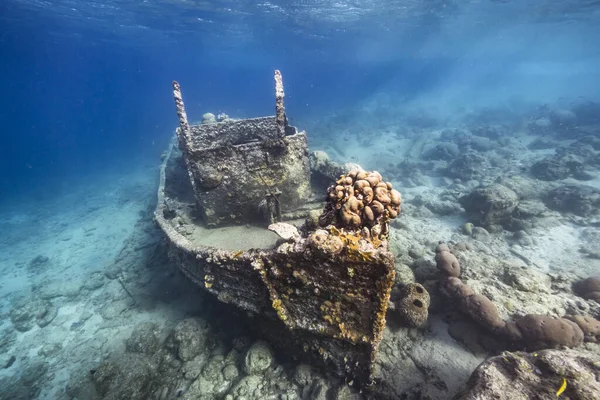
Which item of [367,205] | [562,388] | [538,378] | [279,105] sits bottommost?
[538,378]

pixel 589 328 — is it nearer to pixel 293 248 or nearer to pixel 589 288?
pixel 589 288

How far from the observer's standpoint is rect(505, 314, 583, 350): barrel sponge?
4.51 meters

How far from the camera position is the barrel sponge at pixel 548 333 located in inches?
177

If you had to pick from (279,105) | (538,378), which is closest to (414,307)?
(538,378)

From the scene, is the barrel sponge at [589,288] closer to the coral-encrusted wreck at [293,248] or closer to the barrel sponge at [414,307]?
the barrel sponge at [414,307]

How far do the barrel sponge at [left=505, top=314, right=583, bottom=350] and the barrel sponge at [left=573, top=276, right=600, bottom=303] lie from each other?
1.90 meters

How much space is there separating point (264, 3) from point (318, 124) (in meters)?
15.0

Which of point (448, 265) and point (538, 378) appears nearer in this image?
point (538, 378)

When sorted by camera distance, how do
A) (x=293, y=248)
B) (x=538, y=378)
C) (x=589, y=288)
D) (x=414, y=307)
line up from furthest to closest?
(x=589, y=288) → (x=414, y=307) → (x=293, y=248) → (x=538, y=378)

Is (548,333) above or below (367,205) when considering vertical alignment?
below

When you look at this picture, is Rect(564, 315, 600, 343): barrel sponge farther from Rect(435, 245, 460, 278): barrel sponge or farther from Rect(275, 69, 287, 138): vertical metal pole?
Rect(275, 69, 287, 138): vertical metal pole

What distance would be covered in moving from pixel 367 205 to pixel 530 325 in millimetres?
3882

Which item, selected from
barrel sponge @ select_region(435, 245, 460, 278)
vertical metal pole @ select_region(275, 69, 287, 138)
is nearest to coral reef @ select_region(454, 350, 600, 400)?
barrel sponge @ select_region(435, 245, 460, 278)

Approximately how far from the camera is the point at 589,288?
597cm
